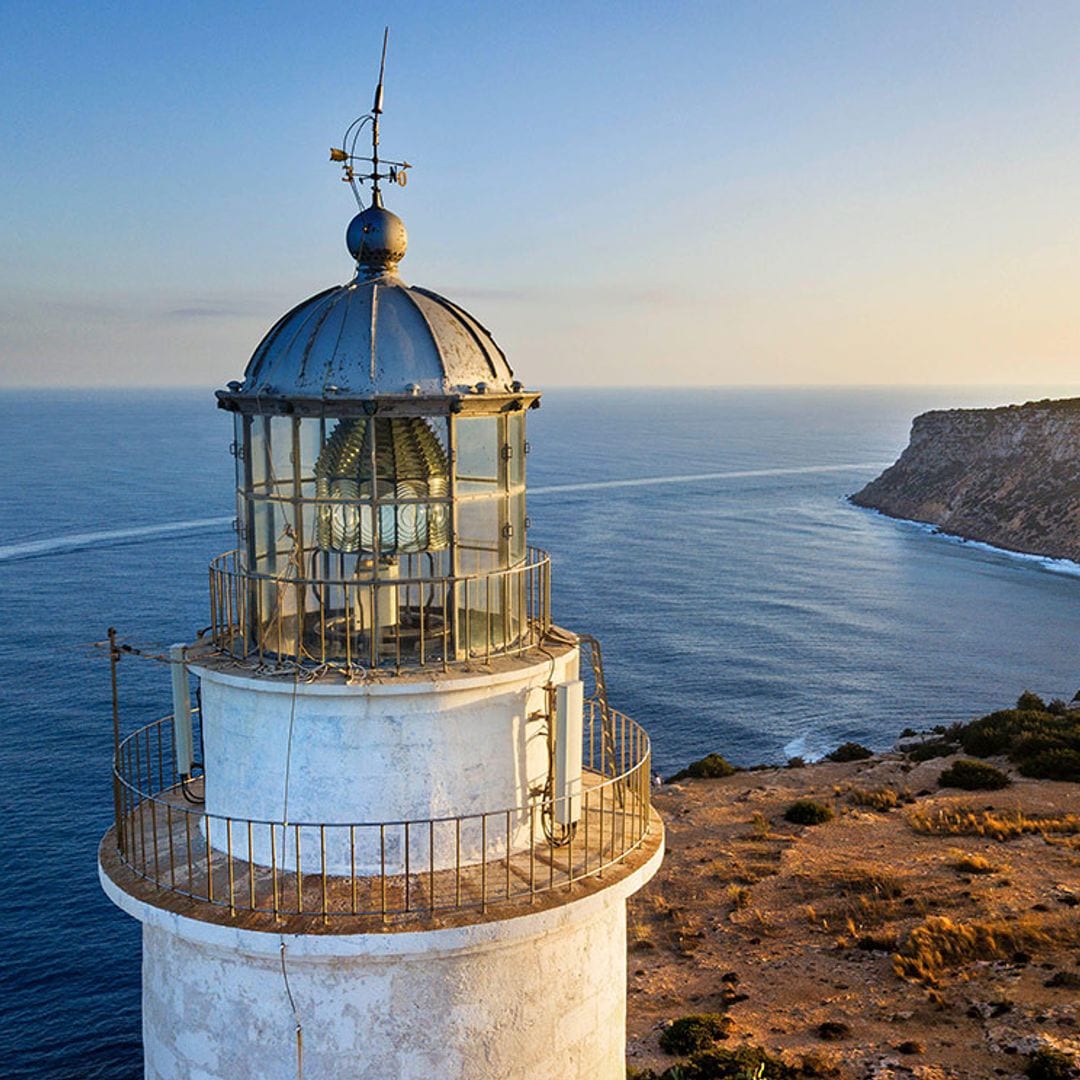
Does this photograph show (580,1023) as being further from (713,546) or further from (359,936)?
(713,546)

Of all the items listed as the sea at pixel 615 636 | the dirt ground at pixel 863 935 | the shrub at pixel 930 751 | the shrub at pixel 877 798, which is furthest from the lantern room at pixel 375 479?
the shrub at pixel 930 751

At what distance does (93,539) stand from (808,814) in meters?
58.7

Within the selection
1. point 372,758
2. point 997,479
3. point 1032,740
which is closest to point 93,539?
point 1032,740

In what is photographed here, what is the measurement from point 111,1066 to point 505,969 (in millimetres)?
18637

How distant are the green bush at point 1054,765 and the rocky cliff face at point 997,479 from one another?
61.5 metres

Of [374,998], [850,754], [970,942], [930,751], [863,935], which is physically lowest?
[850,754]

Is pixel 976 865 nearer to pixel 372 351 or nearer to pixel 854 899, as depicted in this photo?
pixel 854 899

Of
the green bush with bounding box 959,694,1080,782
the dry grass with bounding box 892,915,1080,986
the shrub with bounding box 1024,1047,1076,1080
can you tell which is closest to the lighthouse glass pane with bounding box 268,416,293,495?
the shrub with bounding box 1024,1047,1076,1080

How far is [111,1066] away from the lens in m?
21.7

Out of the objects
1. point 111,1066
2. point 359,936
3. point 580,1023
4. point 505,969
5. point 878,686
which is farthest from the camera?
point 878,686

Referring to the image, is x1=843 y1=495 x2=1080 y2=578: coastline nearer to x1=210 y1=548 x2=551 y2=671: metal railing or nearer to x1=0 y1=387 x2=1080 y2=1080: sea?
x1=0 y1=387 x2=1080 y2=1080: sea

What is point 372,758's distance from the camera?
262 inches

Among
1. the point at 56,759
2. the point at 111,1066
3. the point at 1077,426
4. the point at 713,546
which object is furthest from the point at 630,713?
A: the point at 1077,426

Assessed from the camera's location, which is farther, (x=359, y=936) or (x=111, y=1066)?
(x=111, y=1066)
